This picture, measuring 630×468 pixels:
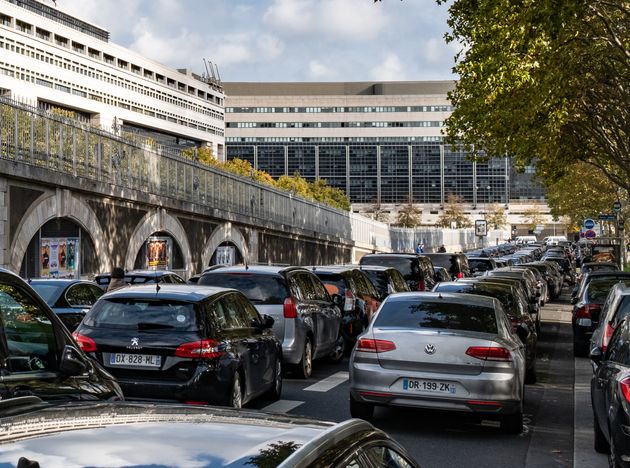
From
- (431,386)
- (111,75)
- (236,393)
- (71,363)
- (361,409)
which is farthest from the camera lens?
(111,75)

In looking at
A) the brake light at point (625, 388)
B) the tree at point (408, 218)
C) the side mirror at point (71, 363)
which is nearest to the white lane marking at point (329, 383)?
the brake light at point (625, 388)

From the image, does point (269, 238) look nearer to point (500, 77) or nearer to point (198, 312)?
point (500, 77)

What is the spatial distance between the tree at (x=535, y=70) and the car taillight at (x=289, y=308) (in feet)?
25.5

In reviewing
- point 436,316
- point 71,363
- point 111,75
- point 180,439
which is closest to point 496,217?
point 111,75

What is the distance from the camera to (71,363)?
18.8 feet

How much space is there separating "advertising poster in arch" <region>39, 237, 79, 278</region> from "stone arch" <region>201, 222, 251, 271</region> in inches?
447

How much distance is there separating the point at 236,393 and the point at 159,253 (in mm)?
25691

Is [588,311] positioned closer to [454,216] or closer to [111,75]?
[111,75]

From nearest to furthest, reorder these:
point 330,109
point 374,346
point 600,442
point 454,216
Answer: point 600,442 → point 374,346 → point 454,216 → point 330,109

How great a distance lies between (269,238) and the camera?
1893 inches

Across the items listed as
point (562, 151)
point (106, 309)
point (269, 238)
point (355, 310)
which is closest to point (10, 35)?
point (269, 238)

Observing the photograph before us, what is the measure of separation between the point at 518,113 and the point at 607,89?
242 inches

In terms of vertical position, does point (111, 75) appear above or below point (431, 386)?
above

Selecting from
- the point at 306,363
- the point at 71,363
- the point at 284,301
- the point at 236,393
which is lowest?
the point at 306,363
